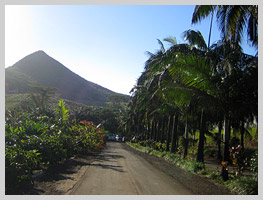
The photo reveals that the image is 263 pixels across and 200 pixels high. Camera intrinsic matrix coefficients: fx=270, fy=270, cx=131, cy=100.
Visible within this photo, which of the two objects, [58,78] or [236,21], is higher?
[58,78]

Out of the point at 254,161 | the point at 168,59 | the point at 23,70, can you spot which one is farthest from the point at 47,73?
the point at 254,161

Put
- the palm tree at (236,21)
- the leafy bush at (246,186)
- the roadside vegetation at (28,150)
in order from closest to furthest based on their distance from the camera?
1. the roadside vegetation at (28,150)
2. the leafy bush at (246,186)
3. the palm tree at (236,21)

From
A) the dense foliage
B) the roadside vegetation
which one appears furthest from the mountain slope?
the roadside vegetation

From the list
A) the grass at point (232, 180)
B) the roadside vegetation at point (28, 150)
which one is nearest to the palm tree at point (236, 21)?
the grass at point (232, 180)

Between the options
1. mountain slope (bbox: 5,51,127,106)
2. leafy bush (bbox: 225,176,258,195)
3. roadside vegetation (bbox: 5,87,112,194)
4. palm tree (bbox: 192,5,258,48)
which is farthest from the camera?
mountain slope (bbox: 5,51,127,106)

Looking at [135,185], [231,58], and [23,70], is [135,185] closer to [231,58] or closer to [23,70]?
[231,58]

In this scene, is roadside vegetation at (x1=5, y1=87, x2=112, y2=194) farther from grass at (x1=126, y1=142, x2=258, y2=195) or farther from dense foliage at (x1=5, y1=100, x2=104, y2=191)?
grass at (x1=126, y1=142, x2=258, y2=195)

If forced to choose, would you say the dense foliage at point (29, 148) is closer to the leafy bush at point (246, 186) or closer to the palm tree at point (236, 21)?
A: the leafy bush at point (246, 186)

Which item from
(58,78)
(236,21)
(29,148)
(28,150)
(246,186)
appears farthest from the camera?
(58,78)

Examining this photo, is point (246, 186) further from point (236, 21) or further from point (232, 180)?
point (236, 21)

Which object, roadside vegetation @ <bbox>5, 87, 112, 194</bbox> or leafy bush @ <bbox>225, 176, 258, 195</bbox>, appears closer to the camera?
roadside vegetation @ <bbox>5, 87, 112, 194</bbox>

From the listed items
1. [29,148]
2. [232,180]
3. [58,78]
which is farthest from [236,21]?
[58,78]

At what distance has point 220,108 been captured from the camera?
10.9 meters

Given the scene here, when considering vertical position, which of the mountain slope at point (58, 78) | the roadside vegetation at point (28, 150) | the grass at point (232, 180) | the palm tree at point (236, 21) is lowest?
the grass at point (232, 180)
